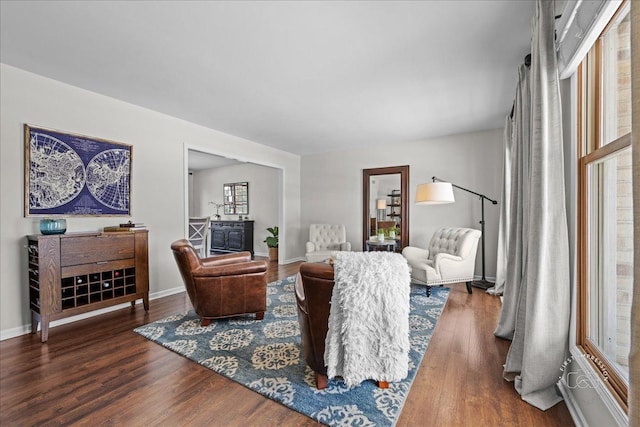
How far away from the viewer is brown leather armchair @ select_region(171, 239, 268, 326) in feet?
8.78

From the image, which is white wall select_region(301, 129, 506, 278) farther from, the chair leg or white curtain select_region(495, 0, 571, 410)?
the chair leg

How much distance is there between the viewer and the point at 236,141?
4914 millimetres

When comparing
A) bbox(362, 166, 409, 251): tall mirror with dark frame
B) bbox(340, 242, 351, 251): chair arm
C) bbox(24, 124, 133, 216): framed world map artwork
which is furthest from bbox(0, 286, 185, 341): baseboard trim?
bbox(362, 166, 409, 251): tall mirror with dark frame

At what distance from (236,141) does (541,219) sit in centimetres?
444

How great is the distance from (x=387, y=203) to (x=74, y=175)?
4696 millimetres

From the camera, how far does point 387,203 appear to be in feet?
18.3

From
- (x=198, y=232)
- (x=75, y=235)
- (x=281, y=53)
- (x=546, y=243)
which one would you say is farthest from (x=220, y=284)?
(x=546, y=243)

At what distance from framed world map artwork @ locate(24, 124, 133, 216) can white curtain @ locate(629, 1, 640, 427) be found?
13.0ft

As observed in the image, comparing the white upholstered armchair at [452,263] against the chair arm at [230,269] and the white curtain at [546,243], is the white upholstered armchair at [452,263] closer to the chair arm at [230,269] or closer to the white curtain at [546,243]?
the white curtain at [546,243]

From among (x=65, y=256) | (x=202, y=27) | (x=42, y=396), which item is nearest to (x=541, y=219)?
(x=202, y=27)

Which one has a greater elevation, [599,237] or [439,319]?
[599,237]

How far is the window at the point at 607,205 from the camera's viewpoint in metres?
1.31

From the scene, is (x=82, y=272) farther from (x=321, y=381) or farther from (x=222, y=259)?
(x=321, y=381)

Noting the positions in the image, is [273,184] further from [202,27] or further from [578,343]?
[578,343]
